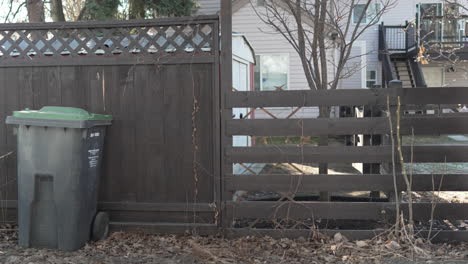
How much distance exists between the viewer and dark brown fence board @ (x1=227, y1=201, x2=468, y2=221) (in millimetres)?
4332

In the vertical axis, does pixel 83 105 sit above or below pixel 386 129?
above

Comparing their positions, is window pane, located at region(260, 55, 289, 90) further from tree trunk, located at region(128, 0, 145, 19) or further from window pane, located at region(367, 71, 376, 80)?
window pane, located at region(367, 71, 376, 80)

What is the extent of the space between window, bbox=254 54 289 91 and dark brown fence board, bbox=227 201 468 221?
996 centimetres

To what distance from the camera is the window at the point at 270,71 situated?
14195mm

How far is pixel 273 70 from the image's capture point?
14.3m

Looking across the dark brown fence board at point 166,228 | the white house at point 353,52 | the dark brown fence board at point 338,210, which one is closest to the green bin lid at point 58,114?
the dark brown fence board at point 166,228

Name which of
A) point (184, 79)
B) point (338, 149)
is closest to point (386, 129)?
point (338, 149)

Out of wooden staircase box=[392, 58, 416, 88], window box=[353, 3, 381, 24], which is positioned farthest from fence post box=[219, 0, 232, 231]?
wooden staircase box=[392, 58, 416, 88]

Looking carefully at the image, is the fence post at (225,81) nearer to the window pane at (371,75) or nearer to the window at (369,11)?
the window at (369,11)

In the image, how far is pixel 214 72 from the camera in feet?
15.1

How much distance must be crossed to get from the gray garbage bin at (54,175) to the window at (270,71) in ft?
33.8

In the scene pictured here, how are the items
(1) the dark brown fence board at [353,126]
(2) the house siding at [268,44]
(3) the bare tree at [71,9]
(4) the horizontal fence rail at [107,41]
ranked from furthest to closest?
(3) the bare tree at [71,9] → (2) the house siding at [268,44] → (4) the horizontal fence rail at [107,41] → (1) the dark brown fence board at [353,126]

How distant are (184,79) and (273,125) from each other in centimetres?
115

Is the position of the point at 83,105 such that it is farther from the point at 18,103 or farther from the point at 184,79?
the point at 184,79
